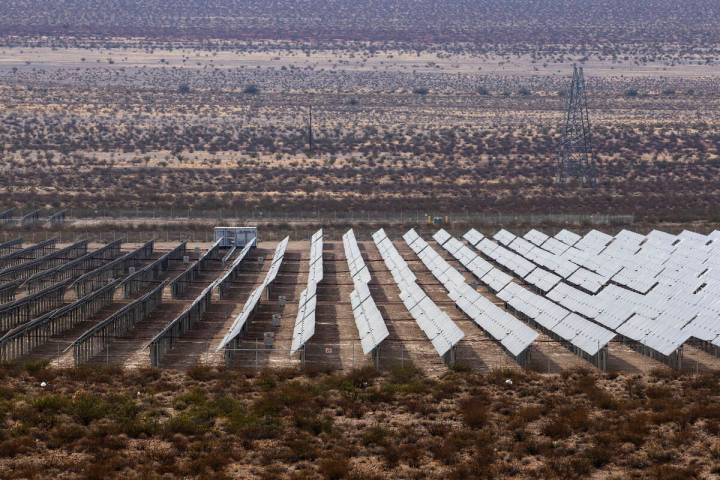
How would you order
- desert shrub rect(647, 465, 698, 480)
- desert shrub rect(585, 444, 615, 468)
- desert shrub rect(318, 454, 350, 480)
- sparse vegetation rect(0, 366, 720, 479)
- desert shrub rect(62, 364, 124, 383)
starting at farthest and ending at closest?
desert shrub rect(62, 364, 124, 383) < desert shrub rect(585, 444, 615, 468) < sparse vegetation rect(0, 366, 720, 479) < desert shrub rect(318, 454, 350, 480) < desert shrub rect(647, 465, 698, 480)

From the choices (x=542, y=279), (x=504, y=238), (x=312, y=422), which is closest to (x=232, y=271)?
(x=542, y=279)

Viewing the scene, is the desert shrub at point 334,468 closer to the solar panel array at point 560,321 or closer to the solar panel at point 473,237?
the solar panel array at point 560,321

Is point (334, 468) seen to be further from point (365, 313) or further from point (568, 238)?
point (568, 238)

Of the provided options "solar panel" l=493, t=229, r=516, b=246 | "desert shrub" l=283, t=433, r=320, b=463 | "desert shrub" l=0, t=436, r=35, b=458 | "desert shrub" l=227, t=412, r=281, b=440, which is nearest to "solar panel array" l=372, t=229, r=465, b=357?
"solar panel" l=493, t=229, r=516, b=246

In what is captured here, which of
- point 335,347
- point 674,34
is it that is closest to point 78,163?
point 335,347

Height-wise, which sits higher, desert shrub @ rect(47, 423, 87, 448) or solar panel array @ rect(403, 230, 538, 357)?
solar panel array @ rect(403, 230, 538, 357)

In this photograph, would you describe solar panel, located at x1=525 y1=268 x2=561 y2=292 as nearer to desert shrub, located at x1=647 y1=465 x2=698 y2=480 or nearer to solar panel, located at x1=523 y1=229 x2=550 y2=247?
solar panel, located at x1=523 y1=229 x2=550 y2=247

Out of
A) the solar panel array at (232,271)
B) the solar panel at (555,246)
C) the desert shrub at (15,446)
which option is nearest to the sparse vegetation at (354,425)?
the desert shrub at (15,446)

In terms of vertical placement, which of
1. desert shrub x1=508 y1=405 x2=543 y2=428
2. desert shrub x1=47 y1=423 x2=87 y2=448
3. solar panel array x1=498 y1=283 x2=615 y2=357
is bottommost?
desert shrub x1=508 y1=405 x2=543 y2=428
